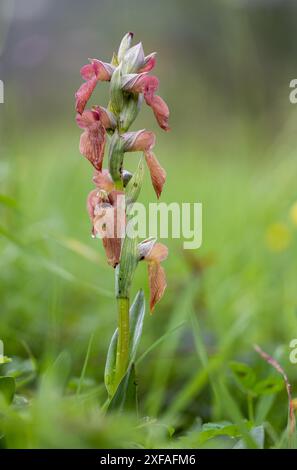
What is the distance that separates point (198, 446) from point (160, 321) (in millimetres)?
1217

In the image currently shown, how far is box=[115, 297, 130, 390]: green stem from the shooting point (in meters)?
1.05

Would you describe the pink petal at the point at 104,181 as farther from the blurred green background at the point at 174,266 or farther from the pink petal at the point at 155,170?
the blurred green background at the point at 174,266

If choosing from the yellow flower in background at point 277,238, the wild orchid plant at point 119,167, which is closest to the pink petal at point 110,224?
the wild orchid plant at point 119,167

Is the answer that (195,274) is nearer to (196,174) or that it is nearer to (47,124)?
(196,174)

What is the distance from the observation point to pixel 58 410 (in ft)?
2.38

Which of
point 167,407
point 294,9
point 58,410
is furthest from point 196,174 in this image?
point 58,410

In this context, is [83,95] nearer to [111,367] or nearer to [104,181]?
[104,181]

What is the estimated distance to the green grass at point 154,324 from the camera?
3.21 ft

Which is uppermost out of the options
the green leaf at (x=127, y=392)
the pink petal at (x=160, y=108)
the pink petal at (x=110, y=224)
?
the pink petal at (x=160, y=108)

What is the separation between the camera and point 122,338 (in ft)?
3.44

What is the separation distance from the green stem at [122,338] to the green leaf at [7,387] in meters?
0.16

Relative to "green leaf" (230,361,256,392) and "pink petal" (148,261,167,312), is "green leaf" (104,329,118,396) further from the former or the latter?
"green leaf" (230,361,256,392)

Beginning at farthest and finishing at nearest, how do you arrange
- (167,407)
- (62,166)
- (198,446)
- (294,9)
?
(294,9) → (62,166) → (167,407) → (198,446)

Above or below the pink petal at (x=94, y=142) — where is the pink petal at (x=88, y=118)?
above
